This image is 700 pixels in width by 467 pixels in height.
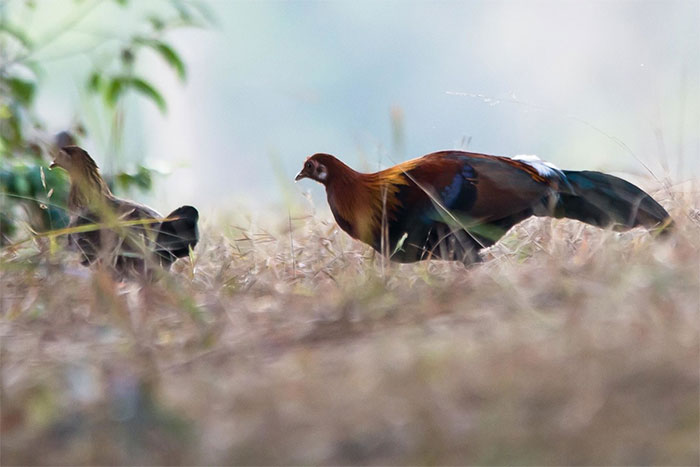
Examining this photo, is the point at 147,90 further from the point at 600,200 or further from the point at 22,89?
the point at 600,200

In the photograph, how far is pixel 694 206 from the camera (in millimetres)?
3465

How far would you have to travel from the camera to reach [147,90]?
11.9 feet

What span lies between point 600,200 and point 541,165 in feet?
Answer: 0.80

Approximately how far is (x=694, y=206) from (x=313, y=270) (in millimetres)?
1669

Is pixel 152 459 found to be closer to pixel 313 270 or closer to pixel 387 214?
pixel 313 270

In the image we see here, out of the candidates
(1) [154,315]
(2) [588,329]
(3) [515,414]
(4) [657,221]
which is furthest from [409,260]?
(3) [515,414]

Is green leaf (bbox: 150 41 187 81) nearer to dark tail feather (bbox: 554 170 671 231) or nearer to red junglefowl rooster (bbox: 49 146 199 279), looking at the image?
red junglefowl rooster (bbox: 49 146 199 279)

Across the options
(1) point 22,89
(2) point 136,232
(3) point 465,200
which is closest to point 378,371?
(3) point 465,200

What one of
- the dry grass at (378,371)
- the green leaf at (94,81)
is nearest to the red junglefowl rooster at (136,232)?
the green leaf at (94,81)

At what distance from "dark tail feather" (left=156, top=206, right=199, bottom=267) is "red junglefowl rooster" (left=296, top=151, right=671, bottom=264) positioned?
52 centimetres

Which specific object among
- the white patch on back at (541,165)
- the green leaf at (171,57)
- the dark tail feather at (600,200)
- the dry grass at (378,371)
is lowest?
the dry grass at (378,371)

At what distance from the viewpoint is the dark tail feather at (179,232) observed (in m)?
3.14

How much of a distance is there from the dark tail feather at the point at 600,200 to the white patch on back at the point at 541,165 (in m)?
0.05

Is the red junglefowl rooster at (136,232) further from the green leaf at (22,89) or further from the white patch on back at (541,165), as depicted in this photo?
the white patch on back at (541,165)
